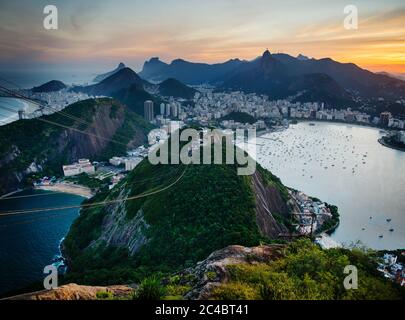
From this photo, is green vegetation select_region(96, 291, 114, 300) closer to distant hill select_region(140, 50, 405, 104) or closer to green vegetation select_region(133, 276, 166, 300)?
green vegetation select_region(133, 276, 166, 300)

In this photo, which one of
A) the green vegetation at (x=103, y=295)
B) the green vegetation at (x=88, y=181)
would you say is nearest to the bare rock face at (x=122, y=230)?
the green vegetation at (x=103, y=295)

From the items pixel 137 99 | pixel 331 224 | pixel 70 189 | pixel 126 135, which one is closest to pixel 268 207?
pixel 331 224

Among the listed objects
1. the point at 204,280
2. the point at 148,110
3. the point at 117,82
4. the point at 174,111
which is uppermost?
the point at 117,82

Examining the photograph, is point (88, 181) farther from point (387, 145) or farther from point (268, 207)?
point (387, 145)

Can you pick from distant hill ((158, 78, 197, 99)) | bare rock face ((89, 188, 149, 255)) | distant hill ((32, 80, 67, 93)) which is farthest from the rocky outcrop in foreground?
distant hill ((32, 80, 67, 93))

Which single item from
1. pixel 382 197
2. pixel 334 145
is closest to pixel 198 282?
pixel 382 197
